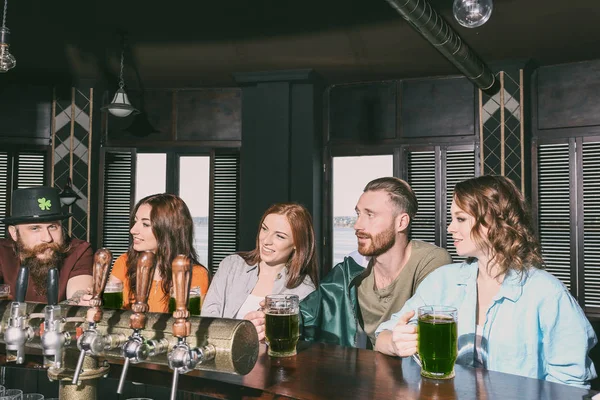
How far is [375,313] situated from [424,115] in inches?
170

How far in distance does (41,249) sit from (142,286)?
2.00 metres

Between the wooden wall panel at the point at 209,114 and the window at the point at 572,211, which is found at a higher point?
the wooden wall panel at the point at 209,114

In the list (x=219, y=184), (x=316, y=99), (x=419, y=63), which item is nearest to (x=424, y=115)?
(x=419, y=63)

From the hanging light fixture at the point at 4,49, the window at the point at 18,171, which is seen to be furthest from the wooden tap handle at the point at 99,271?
the window at the point at 18,171

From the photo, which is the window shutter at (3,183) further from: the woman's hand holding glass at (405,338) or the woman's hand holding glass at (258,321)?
the woman's hand holding glass at (405,338)

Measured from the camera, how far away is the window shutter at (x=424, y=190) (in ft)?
20.8

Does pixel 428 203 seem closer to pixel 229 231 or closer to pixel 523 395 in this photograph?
pixel 229 231

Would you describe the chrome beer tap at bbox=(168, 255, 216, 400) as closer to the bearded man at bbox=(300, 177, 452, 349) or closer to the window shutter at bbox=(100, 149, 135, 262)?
the bearded man at bbox=(300, 177, 452, 349)

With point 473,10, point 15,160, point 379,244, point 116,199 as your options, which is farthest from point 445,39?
point 15,160

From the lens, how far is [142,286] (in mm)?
1199

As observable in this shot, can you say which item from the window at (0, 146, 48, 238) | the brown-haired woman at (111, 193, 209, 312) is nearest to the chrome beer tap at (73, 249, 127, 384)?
the brown-haired woman at (111, 193, 209, 312)

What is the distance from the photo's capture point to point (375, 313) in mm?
2494

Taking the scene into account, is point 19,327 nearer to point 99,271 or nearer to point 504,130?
point 99,271

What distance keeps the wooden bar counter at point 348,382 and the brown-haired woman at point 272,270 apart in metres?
1.08
